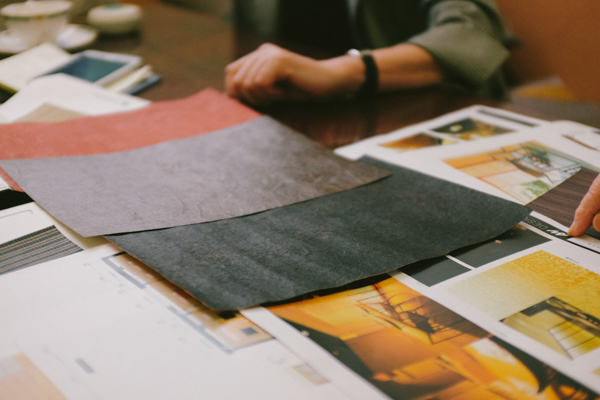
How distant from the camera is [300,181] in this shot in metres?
0.54

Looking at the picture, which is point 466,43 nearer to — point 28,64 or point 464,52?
point 464,52

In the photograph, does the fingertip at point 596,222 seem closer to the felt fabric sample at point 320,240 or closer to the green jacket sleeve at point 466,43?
the felt fabric sample at point 320,240

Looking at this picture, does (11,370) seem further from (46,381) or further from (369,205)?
(369,205)

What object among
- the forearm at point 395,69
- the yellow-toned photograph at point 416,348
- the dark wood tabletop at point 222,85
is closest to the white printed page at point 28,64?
the dark wood tabletop at point 222,85

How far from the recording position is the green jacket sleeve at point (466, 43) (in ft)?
2.89

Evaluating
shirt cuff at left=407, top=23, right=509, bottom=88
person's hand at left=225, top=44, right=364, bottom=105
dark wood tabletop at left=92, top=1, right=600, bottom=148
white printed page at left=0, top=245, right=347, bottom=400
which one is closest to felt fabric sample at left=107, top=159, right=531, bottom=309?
white printed page at left=0, top=245, right=347, bottom=400

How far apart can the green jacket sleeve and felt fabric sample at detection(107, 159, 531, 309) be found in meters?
0.44

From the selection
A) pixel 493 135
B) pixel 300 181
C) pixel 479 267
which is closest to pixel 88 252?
pixel 300 181

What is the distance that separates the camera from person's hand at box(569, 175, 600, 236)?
46cm

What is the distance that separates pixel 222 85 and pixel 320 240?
1.73ft

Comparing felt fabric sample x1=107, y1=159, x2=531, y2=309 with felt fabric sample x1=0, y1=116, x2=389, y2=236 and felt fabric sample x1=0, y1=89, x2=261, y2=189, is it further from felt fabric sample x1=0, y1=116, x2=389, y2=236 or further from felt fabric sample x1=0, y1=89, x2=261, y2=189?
felt fabric sample x1=0, y1=89, x2=261, y2=189

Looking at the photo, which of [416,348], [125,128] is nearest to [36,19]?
[125,128]

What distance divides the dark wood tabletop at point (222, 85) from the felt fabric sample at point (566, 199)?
22 centimetres

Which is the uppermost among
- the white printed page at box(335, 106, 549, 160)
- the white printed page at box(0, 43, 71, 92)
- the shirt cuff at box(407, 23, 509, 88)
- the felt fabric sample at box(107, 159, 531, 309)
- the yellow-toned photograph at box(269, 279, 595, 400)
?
the shirt cuff at box(407, 23, 509, 88)
